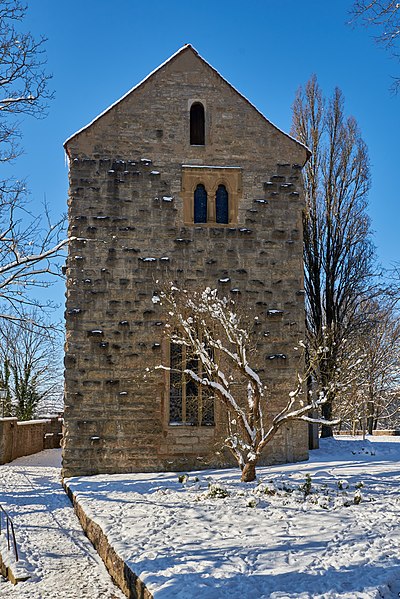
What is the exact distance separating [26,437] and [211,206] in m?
9.94

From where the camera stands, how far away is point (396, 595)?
16.4 feet

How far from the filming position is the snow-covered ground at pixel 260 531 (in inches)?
203

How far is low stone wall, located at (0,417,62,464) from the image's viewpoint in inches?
658

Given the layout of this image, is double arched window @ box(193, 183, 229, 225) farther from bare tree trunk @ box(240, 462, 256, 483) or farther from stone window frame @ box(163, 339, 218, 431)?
bare tree trunk @ box(240, 462, 256, 483)

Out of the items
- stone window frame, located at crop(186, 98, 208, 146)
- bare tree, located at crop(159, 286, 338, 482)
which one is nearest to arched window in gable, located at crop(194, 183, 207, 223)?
stone window frame, located at crop(186, 98, 208, 146)

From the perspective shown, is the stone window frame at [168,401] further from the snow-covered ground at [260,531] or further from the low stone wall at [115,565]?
the low stone wall at [115,565]

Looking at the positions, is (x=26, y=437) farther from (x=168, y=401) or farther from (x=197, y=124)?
(x=197, y=124)

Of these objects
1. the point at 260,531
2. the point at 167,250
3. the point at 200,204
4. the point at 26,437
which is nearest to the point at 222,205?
the point at 200,204

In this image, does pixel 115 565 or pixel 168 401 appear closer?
pixel 115 565

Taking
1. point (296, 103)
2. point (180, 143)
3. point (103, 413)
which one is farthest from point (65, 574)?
point (296, 103)

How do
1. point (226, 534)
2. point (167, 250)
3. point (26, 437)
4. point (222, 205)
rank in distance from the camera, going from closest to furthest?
1. point (226, 534)
2. point (167, 250)
3. point (222, 205)
4. point (26, 437)

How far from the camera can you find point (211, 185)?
43.7 ft

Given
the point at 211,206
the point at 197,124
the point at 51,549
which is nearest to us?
the point at 51,549

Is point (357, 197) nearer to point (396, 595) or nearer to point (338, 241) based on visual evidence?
point (338, 241)
